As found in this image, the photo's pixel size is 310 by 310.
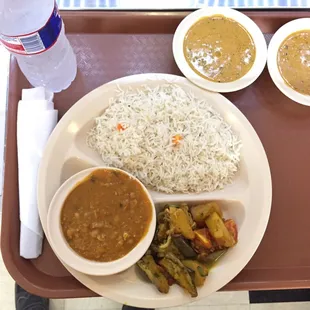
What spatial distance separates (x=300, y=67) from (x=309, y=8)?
0.42m

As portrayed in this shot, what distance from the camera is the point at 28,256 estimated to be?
2090 millimetres

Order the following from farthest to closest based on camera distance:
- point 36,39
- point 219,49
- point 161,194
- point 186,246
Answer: point 219,49, point 161,194, point 186,246, point 36,39

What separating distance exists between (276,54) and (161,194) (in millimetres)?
1006

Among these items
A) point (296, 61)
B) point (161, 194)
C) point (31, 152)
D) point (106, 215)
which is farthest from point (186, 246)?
point (296, 61)

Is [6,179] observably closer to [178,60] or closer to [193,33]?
[178,60]

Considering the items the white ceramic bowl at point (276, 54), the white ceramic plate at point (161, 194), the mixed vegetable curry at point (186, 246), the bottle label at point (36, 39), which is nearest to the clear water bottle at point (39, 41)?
the bottle label at point (36, 39)

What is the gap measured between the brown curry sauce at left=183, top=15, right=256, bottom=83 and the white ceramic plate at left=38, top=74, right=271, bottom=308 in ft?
0.44

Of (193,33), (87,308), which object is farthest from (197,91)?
(87,308)

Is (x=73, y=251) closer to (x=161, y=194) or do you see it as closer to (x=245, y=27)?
(x=161, y=194)

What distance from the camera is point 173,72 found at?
8.00 ft

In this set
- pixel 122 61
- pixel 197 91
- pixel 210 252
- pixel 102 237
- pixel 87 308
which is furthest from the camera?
pixel 87 308

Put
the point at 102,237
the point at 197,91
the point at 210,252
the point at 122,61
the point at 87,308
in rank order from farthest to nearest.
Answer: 1. the point at 87,308
2. the point at 122,61
3. the point at 197,91
4. the point at 210,252
5. the point at 102,237

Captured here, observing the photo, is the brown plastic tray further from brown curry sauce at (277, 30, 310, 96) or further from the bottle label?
the bottle label

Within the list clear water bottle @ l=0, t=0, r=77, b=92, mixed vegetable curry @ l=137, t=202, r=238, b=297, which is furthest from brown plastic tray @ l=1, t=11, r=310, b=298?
mixed vegetable curry @ l=137, t=202, r=238, b=297
